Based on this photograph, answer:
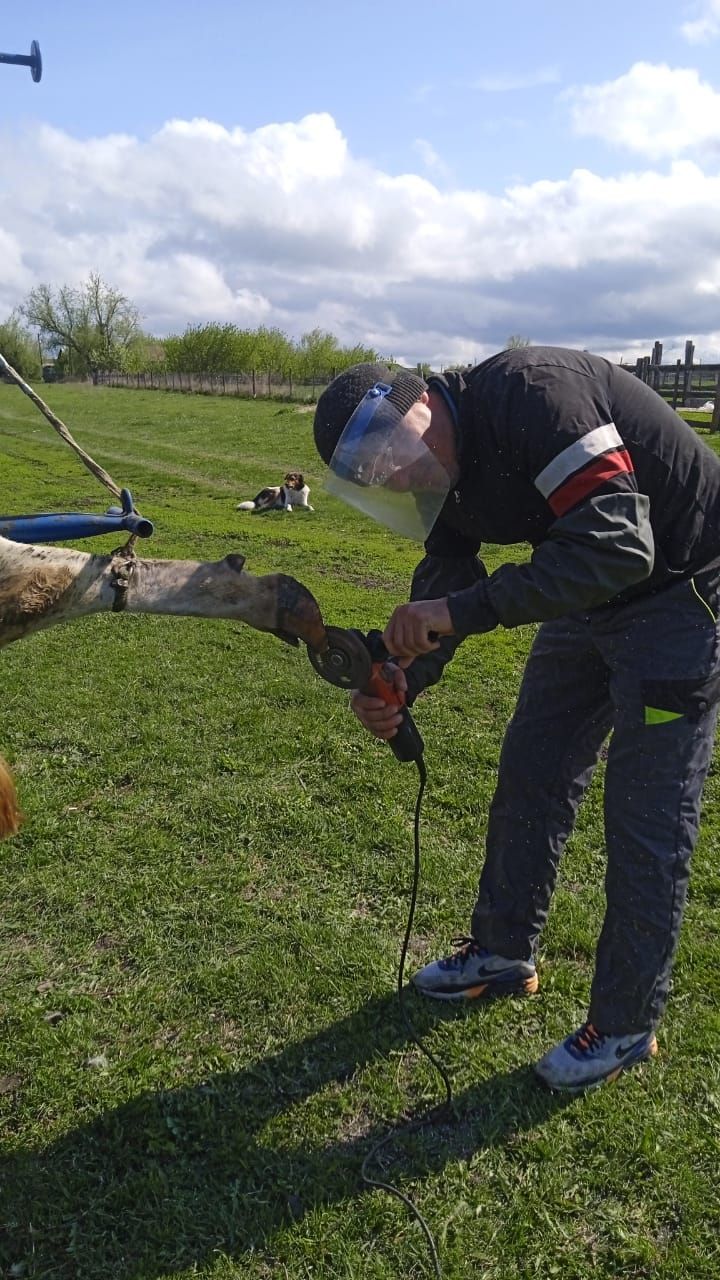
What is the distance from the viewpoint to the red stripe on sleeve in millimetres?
2020

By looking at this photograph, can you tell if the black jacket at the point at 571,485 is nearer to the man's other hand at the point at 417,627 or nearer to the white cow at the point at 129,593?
the man's other hand at the point at 417,627

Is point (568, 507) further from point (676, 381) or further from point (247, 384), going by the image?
Result: point (247, 384)

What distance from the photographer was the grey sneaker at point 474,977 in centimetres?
295

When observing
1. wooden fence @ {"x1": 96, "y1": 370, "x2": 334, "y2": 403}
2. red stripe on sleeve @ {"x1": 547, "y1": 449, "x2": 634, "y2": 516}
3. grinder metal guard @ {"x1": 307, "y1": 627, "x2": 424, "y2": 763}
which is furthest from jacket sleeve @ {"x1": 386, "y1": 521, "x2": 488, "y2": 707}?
wooden fence @ {"x1": 96, "y1": 370, "x2": 334, "y2": 403}

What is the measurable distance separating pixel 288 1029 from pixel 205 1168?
53cm

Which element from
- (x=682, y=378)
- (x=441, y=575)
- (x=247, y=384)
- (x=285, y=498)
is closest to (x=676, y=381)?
(x=682, y=378)

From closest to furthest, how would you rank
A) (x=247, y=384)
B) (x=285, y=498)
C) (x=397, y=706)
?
1. (x=397, y=706)
2. (x=285, y=498)
3. (x=247, y=384)

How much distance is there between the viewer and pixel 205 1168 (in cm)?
236

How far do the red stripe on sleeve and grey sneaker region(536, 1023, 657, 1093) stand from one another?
156cm

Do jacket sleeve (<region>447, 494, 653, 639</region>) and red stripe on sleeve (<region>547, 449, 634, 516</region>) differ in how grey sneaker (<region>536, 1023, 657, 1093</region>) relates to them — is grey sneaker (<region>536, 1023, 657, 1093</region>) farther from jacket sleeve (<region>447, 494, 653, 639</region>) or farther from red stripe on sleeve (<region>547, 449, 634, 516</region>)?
red stripe on sleeve (<region>547, 449, 634, 516</region>)

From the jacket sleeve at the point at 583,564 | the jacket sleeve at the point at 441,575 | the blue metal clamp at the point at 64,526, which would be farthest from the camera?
the jacket sleeve at the point at 441,575

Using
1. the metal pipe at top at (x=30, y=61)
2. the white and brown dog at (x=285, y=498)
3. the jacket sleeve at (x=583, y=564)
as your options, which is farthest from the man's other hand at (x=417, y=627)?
the white and brown dog at (x=285, y=498)

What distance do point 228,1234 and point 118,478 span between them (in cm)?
1520

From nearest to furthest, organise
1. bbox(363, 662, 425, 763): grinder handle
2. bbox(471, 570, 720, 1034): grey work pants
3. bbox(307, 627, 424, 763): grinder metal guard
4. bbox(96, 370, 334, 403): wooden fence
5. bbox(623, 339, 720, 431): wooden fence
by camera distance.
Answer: bbox(471, 570, 720, 1034): grey work pants, bbox(307, 627, 424, 763): grinder metal guard, bbox(363, 662, 425, 763): grinder handle, bbox(623, 339, 720, 431): wooden fence, bbox(96, 370, 334, 403): wooden fence
